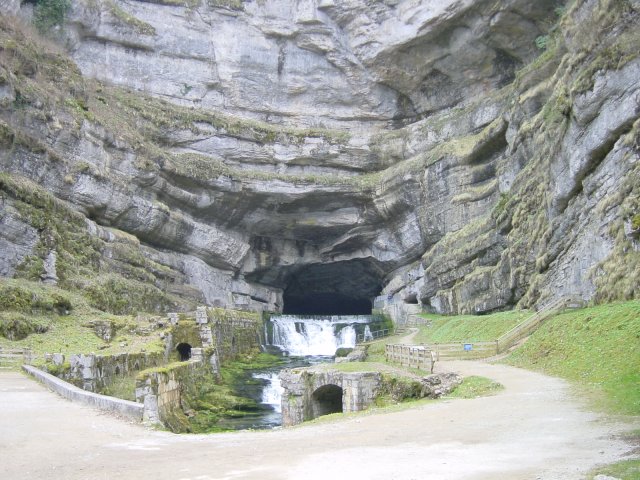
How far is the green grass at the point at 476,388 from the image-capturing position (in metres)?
15.6

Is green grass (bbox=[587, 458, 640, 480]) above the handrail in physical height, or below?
below

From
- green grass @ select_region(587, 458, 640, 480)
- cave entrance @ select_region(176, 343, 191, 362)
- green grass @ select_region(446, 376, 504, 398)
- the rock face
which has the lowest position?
green grass @ select_region(587, 458, 640, 480)

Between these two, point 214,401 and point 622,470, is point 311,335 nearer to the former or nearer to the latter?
point 214,401

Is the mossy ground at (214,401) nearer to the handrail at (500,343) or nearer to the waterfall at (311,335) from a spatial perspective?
the handrail at (500,343)

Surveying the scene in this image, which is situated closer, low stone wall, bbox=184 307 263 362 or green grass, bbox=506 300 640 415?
green grass, bbox=506 300 640 415

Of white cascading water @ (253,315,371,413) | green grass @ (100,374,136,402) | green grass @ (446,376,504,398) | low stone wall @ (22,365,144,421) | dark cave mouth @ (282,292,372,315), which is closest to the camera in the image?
low stone wall @ (22,365,144,421)

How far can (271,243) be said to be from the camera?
59000mm

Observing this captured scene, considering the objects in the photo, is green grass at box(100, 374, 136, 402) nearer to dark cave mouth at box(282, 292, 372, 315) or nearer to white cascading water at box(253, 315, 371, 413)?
white cascading water at box(253, 315, 371, 413)

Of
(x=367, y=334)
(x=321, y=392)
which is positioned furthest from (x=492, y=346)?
(x=367, y=334)

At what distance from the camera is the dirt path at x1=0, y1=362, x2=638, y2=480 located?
24.8ft

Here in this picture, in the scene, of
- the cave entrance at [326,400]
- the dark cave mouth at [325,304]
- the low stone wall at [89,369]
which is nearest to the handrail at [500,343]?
the cave entrance at [326,400]

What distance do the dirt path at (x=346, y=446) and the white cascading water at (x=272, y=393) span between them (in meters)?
12.5

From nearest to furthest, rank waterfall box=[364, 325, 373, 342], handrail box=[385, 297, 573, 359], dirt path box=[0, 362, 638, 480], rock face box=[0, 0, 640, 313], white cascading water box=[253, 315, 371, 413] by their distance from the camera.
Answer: dirt path box=[0, 362, 638, 480] → handrail box=[385, 297, 573, 359] → rock face box=[0, 0, 640, 313] → white cascading water box=[253, 315, 371, 413] → waterfall box=[364, 325, 373, 342]

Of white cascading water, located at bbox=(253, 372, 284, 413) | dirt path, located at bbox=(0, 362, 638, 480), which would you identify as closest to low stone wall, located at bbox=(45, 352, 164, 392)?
dirt path, located at bbox=(0, 362, 638, 480)
